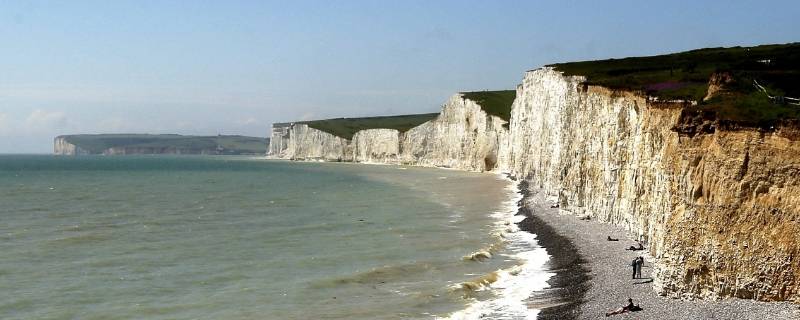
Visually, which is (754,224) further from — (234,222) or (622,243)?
(234,222)

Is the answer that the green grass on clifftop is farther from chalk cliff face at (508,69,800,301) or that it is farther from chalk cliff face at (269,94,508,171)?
chalk cliff face at (508,69,800,301)

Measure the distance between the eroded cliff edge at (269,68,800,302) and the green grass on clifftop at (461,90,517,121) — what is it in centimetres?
6675

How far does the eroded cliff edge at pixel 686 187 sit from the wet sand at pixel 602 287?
1.83 ft

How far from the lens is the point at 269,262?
31.8 metres

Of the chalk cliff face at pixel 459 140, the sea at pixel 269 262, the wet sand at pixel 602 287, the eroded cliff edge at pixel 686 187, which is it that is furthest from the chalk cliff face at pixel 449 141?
the wet sand at pixel 602 287

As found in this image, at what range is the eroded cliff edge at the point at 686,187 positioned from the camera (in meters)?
19.1

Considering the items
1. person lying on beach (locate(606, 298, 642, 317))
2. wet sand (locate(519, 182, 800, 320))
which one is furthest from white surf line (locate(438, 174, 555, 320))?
person lying on beach (locate(606, 298, 642, 317))

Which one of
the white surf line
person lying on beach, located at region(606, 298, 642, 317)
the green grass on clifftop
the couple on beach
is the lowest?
the white surf line

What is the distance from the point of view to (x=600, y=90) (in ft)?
141

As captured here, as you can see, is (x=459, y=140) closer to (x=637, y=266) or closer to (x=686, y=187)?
(x=637, y=266)

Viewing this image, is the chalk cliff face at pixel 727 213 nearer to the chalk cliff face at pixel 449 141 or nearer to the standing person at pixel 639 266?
the standing person at pixel 639 266

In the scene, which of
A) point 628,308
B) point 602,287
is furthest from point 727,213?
point 602,287

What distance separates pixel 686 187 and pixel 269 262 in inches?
681

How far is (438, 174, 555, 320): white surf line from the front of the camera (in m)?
22.6
